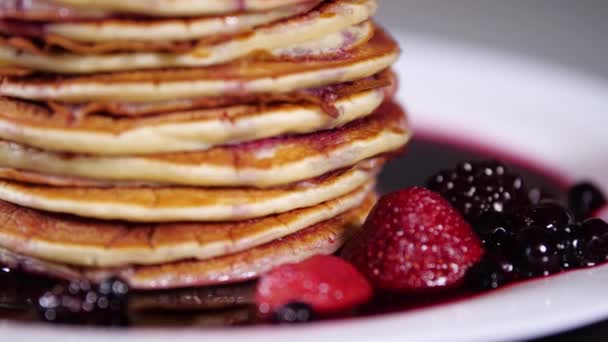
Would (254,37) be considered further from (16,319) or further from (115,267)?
(16,319)

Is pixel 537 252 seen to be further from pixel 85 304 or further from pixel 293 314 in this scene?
pixel 85 304

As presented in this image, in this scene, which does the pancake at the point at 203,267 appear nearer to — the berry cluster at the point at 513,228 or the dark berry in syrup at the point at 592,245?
the berry cluster at the point at 513,228

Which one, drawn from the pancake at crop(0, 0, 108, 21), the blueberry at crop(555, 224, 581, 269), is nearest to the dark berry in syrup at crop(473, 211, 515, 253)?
the blueberry at crop(555, 224, 581, 269)

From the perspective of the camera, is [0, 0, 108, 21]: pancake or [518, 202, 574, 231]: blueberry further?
[518, 202, 574, 231]: blueberry

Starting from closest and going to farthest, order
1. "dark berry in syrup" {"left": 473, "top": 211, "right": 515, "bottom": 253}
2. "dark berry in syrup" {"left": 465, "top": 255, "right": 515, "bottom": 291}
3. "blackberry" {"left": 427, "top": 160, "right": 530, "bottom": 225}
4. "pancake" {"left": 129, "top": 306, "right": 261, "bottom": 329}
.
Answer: "pancake" {"left": 129, "top": 306, "right": 261, "bottom": 329} → "dark berry in syrup" {"left": 465, "top": 255, "right": 515, "bottom": 291} → "dark berry in syrup" {"left": 473, "top": 211, "right": 515, "bottom": 253} → "blackberry" {"left": 427, "top": 160, "right": 530, "bottom": 225}

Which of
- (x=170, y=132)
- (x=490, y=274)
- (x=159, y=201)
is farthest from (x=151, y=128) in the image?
(x=490, y=274)

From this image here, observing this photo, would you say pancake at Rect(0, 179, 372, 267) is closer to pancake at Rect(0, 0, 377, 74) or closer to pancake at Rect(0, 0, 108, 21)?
pancake at Rect(0, 0, 377, 74)

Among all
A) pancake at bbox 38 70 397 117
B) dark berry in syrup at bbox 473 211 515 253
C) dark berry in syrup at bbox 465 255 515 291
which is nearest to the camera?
pancake at bbox 38 70 397 117

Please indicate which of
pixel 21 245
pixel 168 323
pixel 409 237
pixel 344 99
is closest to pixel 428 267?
pixel 409 237
